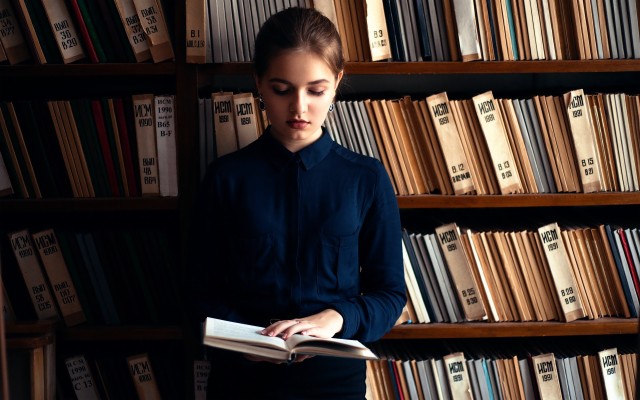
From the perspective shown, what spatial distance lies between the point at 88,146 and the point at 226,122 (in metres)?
0.36

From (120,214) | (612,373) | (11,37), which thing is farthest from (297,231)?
(612,373)

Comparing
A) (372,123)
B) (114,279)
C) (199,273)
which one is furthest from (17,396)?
(372,123)

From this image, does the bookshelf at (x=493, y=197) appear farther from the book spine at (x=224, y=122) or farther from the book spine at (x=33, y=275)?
the book spine at (x=33, y=275)

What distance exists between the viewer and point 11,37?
165 cm

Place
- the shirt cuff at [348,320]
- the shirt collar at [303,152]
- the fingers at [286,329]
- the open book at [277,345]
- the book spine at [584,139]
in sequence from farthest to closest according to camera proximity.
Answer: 1. the book spine at [584,139]
2. the shirt collar at [303,152]
3. the shirt cuff at [348,320]
4. the fingers at [286,329]
5. the open book at [277,345]

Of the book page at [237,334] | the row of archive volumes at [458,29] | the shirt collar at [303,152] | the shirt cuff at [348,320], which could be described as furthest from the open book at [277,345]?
the row of archive volumes at [458,29]

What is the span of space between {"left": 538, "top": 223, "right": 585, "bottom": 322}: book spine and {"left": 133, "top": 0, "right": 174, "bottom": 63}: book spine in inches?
41.8

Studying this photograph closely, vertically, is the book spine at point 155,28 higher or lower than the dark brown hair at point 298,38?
higher

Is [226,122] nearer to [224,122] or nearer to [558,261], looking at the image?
[224,122]

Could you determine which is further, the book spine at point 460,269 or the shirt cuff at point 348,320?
the book spine at point 460,269

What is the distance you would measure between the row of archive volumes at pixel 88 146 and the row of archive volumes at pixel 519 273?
2.23 feet

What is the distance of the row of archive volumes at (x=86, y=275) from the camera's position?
5.67 feet

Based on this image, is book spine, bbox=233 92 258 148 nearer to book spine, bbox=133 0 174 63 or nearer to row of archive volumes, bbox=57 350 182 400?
book spine, bbox=133 0 174 63

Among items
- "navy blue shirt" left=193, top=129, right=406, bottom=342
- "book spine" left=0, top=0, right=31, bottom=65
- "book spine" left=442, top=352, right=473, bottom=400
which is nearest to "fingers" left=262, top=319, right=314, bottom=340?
"navy blue shirt" left=193, top=129, right=406, bottom=342
